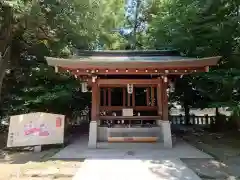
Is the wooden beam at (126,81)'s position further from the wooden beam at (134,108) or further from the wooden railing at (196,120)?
the wooden railing at (196,120)

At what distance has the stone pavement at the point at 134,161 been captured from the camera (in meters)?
6.20

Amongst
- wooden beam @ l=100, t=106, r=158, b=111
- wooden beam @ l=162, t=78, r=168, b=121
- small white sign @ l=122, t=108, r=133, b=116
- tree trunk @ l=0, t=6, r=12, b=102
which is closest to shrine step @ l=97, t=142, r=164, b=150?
wooden beam @ l=162, t=78, r=168, b=121

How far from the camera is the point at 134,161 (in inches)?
300

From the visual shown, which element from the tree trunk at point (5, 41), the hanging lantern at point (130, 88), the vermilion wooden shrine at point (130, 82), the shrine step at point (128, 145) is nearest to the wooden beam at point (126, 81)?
the vermilion wooden shrine at point (130, 82)

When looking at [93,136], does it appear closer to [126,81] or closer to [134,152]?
[134,152]

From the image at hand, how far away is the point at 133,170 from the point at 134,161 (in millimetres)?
1012

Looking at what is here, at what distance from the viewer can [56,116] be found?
981 cm

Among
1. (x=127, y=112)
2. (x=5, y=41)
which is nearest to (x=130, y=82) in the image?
(x=127, y=112)

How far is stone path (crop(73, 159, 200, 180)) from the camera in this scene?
6039 millimetres

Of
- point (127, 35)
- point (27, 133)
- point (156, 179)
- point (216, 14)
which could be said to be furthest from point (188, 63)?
point (127, 35)

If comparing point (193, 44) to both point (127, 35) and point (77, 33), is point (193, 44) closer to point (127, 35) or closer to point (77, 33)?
point (77, 33)

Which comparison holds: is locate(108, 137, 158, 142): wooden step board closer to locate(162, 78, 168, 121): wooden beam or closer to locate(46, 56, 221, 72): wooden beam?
locate(162, 78, 168, 121): wooden beam

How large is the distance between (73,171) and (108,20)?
11.8m

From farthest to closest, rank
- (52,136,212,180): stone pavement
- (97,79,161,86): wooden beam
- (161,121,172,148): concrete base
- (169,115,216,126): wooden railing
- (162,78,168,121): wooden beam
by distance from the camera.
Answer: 1. (169,115,216,126): wooden railing
2. (97,79,161,86): wooden beam
3. (162,78,168,121): wooden beam
4. (161,121,172,148): concrete base
5. (52,136,212,180): stone pavement
